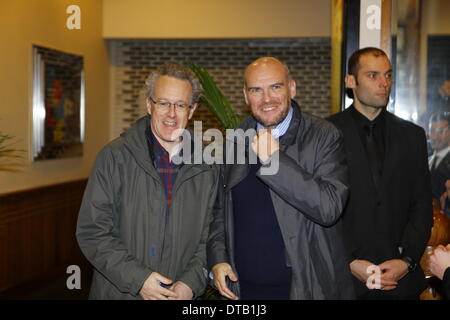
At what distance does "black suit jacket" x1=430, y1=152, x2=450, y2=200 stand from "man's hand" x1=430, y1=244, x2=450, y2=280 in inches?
75.3

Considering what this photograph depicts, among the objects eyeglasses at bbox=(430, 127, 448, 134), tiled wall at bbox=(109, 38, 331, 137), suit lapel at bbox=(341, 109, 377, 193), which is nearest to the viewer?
suit lapel at bbox=(341, 109, 377, 193)

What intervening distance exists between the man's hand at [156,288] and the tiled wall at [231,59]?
244 inches

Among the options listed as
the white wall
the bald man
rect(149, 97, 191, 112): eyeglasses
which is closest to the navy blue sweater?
the bald man

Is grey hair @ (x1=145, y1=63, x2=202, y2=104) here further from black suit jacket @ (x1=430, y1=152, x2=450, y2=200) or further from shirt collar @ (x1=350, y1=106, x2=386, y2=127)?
black suit jacket @ (x1=430, y1=152, x2=450, y2=200)

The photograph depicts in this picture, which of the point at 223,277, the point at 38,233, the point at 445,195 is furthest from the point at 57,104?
the point at 223,277

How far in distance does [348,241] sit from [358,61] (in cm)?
96

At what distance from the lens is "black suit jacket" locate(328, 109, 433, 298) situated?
2.68m

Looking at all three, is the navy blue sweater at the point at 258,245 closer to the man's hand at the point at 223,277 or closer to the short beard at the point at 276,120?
the man's hand at the point at 223,277

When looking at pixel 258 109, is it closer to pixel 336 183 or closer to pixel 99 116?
pixel 336 183

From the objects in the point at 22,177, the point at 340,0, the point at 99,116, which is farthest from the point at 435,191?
the point at 99,116

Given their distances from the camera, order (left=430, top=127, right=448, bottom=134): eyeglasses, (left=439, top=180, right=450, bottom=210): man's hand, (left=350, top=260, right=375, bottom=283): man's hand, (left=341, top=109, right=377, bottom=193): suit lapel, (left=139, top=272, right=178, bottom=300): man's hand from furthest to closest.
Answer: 1. (left=430, top=127, right=448, bottom=134): eyeglasses
2. (left=439, top=180, right=450, bottom=210): man's hand
3. (left=341, top=109, right=377, bottom=193): suit lapel
4. (left=350, top=260, right=375, bottom=283): man's hand
5. (left=139, top=272, right=178, bottom=300): man's hand

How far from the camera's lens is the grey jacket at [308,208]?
78.3 inches

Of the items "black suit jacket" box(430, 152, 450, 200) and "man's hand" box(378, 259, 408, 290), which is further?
"black suit jacket" box(430, 152, 450, 200)
